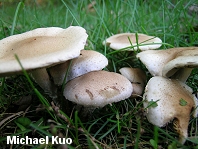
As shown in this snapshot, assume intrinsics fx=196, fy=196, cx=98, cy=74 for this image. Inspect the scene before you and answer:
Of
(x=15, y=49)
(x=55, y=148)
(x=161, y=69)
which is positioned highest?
(x=15, y=49)

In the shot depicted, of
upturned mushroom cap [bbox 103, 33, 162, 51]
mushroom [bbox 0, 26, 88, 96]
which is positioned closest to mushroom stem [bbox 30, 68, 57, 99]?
mushroom [bbox 0, 26, 88, 96]

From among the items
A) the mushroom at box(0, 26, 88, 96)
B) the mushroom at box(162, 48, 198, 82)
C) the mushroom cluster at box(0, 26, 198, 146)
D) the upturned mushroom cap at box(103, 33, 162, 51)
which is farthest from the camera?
the upturned mushroom cap at box(103, 33, 162, 51)

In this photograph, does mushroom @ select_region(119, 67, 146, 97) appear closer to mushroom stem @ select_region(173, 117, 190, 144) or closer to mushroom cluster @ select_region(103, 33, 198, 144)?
mushroom cluster @ select_region(103, 33, 198, 144)

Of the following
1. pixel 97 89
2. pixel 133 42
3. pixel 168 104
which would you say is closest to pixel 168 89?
pixel 168 104

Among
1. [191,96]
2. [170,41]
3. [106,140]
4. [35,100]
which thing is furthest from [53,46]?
[170,41]

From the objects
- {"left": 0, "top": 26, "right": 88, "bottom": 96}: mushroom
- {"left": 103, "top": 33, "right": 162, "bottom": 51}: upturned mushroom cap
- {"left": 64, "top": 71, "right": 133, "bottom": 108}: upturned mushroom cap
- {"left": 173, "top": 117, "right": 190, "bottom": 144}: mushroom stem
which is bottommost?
{"left": 173, "top": 117, "right": 190, "bottom": 144}: mushroom stem

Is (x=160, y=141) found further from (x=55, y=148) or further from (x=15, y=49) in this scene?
(x=15, y=49)
